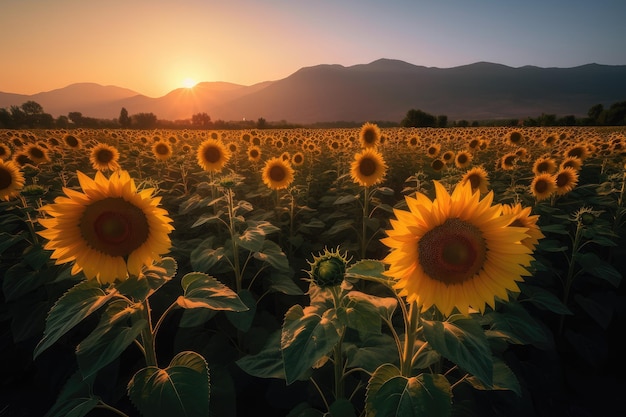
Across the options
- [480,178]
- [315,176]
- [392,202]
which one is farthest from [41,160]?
[480,178]

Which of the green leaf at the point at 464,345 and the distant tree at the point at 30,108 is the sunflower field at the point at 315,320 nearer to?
the green leaf at the point at 464,345

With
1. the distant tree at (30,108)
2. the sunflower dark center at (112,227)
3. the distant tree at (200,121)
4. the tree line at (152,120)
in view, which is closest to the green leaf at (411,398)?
the sunflower dark center at (112,227)

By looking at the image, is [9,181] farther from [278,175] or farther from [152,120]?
[152,120]

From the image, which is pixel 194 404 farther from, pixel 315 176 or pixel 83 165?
pixel 83 165

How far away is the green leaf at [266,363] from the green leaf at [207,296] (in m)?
0.35

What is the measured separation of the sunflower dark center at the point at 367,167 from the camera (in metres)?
5.64

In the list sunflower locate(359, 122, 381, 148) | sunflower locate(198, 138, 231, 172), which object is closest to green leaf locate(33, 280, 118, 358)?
sunflower locate(198, 138, 231, 172)

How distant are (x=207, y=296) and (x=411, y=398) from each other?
3.80 ft

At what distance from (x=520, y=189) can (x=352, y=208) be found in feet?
8.88

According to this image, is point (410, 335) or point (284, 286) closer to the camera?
point (410, 335)

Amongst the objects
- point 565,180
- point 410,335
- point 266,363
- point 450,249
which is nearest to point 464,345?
point 410,335

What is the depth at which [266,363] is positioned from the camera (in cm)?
192

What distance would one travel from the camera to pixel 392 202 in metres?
7.56

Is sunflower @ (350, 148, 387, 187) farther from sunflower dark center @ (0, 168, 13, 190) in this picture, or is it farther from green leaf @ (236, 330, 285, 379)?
sunflower dark center @ (0, 168, 13, 190)
